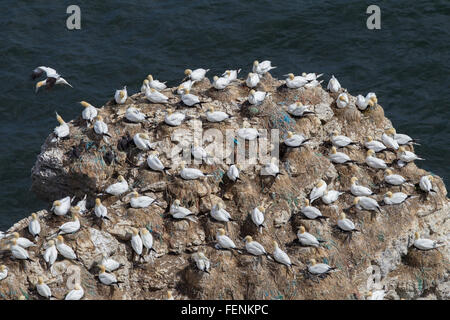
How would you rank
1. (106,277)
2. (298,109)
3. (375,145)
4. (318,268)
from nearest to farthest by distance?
(106,277)
(318,268)
(298,109)
(375,145)

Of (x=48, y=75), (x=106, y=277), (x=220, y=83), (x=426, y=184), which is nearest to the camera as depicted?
(x=106, y=277)

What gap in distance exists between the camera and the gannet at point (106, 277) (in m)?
22.1

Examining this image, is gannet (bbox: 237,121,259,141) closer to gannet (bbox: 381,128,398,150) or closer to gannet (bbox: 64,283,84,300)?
gannet (bbox: 381,128,398,150)

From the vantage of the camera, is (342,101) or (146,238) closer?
(146,238)

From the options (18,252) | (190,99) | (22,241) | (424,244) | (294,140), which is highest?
(190,99)

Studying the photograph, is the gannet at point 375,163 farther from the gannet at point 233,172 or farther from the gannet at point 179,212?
the gannet at point 179,212

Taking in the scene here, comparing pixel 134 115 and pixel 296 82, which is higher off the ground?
pixel 296 82

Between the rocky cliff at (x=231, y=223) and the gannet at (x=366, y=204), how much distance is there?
0.92ft

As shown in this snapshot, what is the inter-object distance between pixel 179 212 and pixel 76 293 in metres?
3.95

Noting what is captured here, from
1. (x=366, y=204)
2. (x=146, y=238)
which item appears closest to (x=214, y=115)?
(x=146, y=238)

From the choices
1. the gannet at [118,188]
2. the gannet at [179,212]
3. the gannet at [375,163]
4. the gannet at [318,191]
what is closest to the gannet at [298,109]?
the gannet at [375,163]

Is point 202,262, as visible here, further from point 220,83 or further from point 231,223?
point 220,83

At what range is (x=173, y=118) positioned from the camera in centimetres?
2516

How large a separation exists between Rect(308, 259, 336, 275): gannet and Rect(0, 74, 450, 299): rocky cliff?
0.90ft
